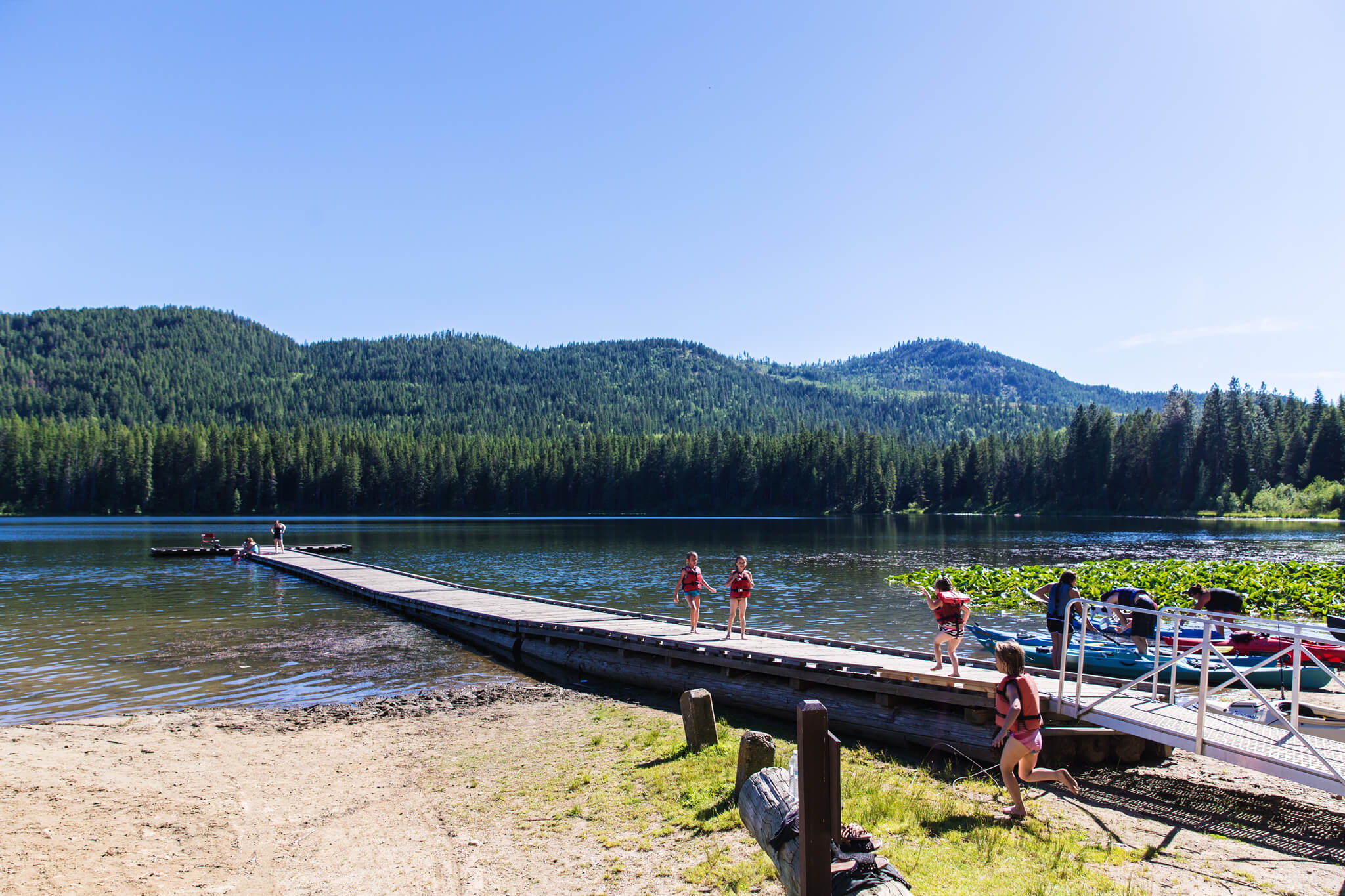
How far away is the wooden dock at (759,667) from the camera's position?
12.5 metres

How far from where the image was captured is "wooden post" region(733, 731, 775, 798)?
31.0ft

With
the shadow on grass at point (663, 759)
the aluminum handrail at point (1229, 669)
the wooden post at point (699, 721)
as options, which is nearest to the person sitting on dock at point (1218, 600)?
the aluminum handrail at point (1229, 669)

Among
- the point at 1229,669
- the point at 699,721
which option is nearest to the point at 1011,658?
the point at 1229,669

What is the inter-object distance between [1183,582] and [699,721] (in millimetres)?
29227

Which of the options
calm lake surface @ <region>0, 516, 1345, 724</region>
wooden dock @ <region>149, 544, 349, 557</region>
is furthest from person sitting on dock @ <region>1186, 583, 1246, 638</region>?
wooden dock @ <region>149, 544, 349, 557</region>

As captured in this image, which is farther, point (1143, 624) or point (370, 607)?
point (370, 607)

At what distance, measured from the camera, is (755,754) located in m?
9.52

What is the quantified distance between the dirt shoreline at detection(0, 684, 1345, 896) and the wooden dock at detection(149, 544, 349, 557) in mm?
43674

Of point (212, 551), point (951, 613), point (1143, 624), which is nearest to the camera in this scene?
point (951, 613)

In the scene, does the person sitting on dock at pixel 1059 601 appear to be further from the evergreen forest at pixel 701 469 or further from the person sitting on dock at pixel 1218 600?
the evergreen forest at pixel 701 469

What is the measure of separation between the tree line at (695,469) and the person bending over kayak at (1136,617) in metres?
110

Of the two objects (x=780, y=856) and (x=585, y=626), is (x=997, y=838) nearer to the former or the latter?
(x=780, y=856)

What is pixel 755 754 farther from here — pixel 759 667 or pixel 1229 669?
pixel 759 667

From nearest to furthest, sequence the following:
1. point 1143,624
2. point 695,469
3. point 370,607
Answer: point 1143,624, point 370,607, point 695,469
